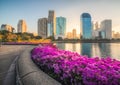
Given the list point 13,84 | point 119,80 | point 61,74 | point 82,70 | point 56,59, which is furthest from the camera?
point 56,59

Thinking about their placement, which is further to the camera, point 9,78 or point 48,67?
point 9,78

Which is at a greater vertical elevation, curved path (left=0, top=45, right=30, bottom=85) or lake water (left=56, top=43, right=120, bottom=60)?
curved path (left=0, top=45, right=30, bottom=85)

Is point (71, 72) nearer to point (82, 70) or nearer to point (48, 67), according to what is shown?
point (82, 70)

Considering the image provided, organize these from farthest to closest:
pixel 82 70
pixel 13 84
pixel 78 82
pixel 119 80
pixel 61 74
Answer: pixel 13 84 < pixel 61 74 < pixel 82 70 < pixel 78 82 < pixel 119 80

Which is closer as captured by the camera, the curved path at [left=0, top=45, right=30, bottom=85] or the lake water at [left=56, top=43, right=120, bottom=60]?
the curved path at [left=0, top=45, right=30, bottom=85]

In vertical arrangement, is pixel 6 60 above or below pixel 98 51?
above

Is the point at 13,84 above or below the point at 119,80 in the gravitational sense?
below

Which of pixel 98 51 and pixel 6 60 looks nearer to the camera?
pixel 6 60

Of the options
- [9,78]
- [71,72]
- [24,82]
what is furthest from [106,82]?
[9,78]

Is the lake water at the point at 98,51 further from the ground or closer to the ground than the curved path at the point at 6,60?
closer to the ground

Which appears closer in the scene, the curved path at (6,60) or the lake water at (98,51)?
the curved path at (6,60)

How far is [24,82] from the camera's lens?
7.54 meters

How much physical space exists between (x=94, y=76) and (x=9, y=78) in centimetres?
536

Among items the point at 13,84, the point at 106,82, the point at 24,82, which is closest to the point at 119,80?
the point at 106,82
